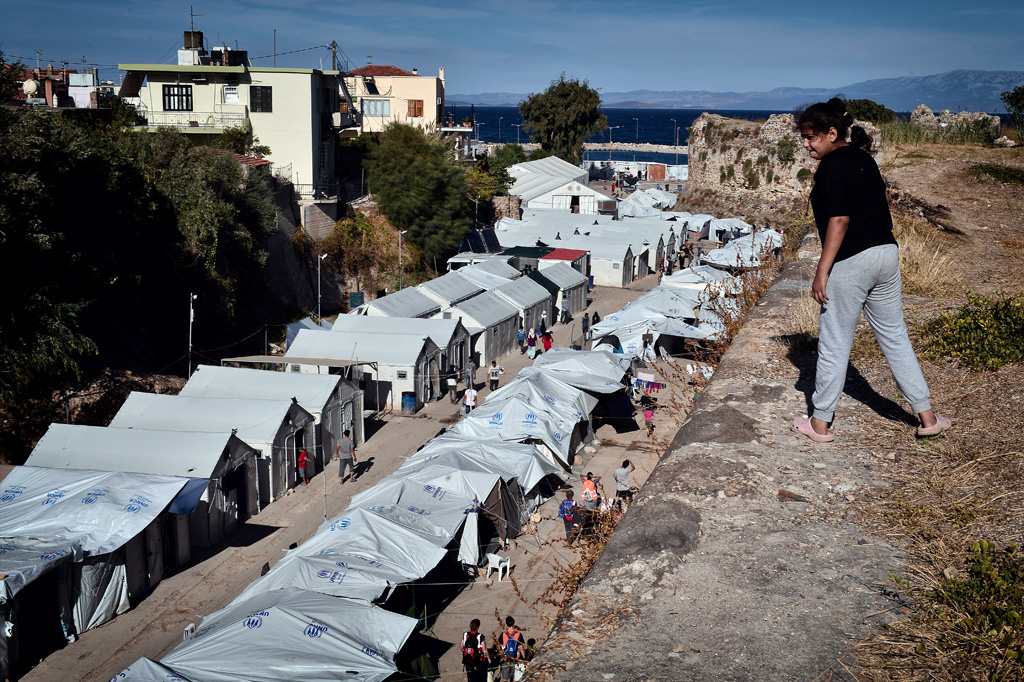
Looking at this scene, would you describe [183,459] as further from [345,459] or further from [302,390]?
[302,390]

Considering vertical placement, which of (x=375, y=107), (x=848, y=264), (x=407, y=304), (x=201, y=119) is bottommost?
(x=407, y=304)

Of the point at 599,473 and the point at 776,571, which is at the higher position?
the point at 776,571

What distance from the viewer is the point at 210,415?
1675 cm

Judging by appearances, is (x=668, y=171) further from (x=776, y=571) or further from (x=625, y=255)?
(x=776, y=571)

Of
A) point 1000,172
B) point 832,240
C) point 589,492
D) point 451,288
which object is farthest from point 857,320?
point 451,288

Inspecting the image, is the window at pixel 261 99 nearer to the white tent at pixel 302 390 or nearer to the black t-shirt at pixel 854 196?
the white tent at pixel 302 390

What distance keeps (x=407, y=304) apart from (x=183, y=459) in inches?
489

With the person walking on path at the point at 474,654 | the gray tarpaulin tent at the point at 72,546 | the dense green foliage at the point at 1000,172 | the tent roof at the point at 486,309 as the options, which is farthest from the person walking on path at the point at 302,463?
the dense green foliage at the point at 1000,172

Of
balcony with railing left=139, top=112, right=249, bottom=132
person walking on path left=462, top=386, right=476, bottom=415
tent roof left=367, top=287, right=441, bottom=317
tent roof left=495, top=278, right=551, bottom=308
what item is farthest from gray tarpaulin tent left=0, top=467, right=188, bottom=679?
balcony with railing left=139, top=112, right=249, bottom=132

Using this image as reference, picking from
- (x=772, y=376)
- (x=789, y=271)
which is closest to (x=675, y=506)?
(x=772, y=376)

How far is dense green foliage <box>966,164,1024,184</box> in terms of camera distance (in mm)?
11953

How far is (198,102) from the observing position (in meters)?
37.5

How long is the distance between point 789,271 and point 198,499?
10.4 m

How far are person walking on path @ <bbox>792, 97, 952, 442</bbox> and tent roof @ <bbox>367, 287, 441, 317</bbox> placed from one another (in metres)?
22.2
